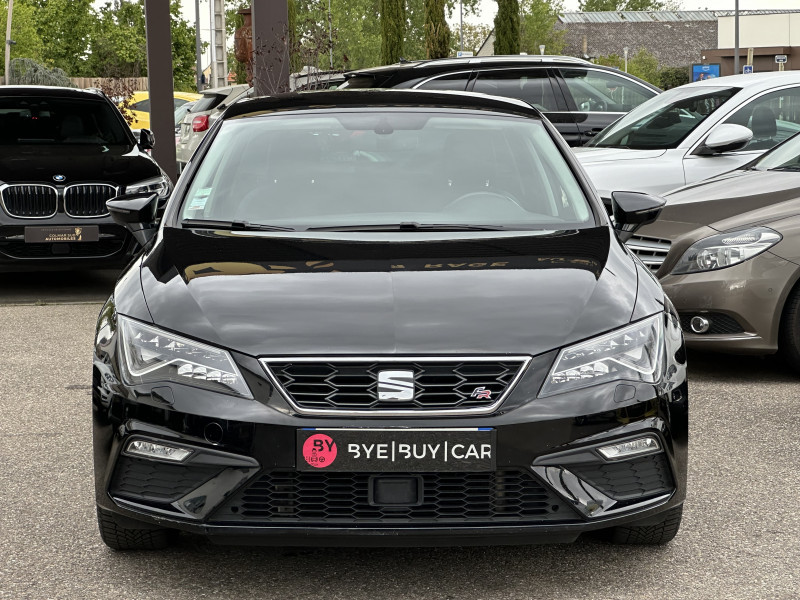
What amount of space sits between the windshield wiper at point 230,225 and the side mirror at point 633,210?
4.33 feet

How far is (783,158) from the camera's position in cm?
775

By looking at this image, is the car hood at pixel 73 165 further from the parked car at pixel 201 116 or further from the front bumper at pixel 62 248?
the parked car at pixel 201 116

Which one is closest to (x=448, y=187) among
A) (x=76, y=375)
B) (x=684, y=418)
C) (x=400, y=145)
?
(x=400, y=145)

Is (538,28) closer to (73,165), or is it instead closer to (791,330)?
(73,165)

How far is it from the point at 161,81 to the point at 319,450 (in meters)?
11.1

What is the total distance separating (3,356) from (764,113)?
5.82 metres

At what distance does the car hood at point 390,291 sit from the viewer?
3.42m

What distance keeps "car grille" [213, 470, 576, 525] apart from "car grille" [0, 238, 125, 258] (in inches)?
256

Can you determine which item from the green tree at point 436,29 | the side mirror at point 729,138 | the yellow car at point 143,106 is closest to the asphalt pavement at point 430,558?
the side mirror at point 729,138

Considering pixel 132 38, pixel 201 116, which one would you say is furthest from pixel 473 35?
pixel 201 116

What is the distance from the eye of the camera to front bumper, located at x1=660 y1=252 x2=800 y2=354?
6473 millimetres

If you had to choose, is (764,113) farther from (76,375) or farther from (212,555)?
(212,555)

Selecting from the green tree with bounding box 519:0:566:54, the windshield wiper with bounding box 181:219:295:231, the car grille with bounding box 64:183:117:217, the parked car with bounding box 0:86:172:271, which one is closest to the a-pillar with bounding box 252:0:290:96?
the parked car with bounding box 0:86:172:271

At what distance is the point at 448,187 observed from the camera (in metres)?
4.64
